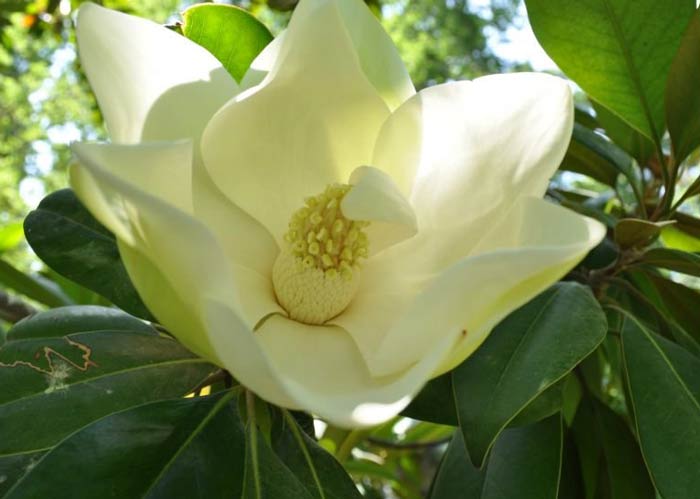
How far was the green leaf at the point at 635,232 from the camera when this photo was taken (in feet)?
3.40

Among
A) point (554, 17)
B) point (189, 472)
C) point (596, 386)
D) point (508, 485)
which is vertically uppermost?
point (554, 17)

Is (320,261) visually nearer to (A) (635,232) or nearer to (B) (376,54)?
(B) (376,54)

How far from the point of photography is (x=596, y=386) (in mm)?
1468

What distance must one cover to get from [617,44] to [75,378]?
767 mm

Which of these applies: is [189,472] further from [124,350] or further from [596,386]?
[596,386]

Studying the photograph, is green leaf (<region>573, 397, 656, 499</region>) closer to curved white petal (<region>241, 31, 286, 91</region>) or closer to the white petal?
the white petal

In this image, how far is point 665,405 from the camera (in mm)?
946

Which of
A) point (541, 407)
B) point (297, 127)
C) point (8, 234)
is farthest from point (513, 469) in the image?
point (8, 234)

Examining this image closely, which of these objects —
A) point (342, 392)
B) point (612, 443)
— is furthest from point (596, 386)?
point (342, 392)

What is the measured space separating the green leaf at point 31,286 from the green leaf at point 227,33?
0.75m

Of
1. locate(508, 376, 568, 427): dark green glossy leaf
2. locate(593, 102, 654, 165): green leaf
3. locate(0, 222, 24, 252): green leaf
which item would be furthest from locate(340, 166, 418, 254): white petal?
locate(0, 222, 24, 252): green leaf

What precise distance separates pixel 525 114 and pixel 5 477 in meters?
0.64

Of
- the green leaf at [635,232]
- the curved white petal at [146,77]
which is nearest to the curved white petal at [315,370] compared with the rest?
the curved white petal at [146,77]

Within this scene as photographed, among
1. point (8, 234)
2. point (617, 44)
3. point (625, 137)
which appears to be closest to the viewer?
point (617, 44)
